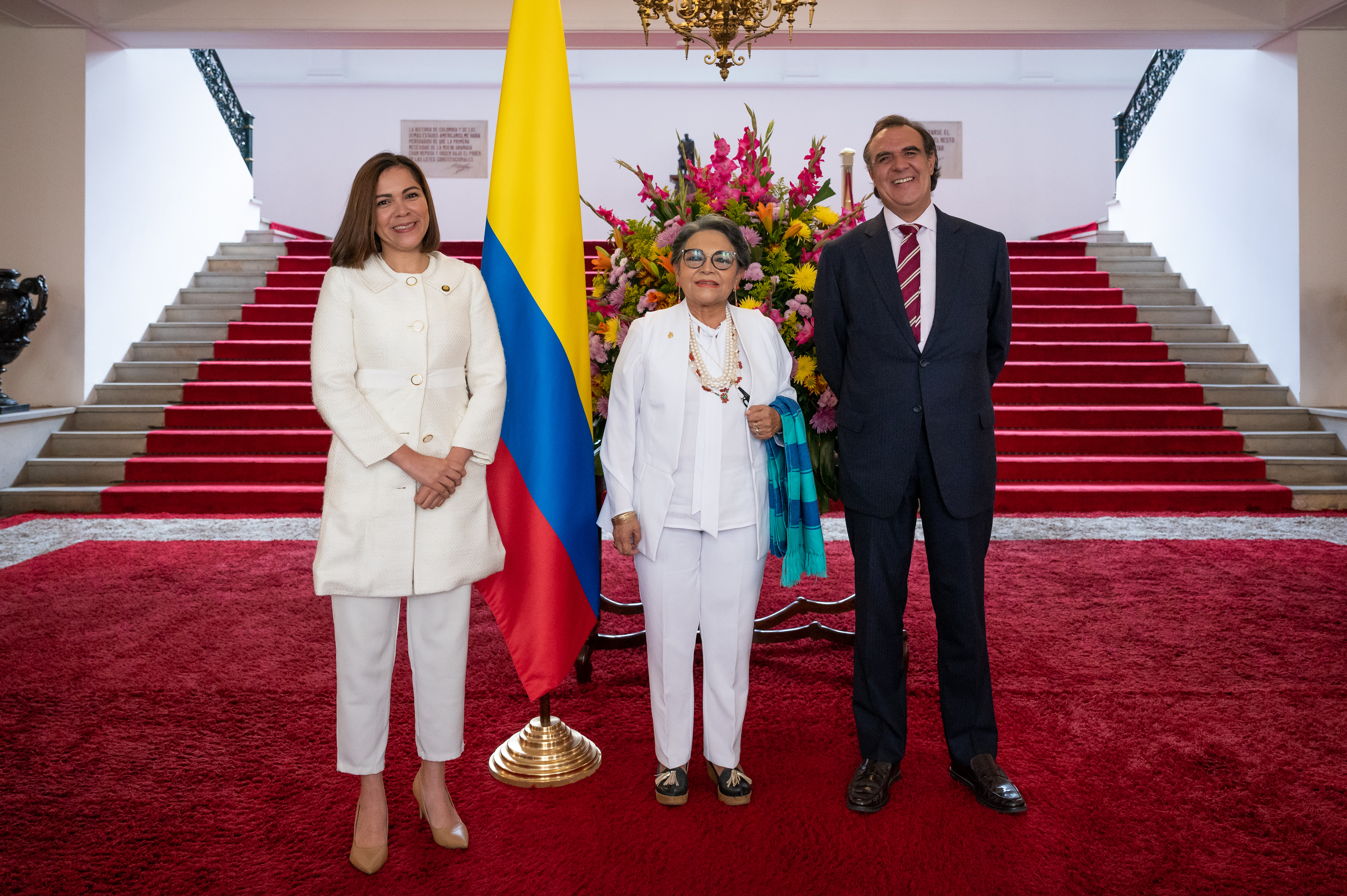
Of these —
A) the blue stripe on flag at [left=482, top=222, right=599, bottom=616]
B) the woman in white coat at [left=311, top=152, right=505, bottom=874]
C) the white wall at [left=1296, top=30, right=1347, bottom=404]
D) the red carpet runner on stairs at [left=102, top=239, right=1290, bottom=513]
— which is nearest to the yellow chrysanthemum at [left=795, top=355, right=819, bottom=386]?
the blue stripe on flag at [left=482, top=222, right=599, bottom=616]

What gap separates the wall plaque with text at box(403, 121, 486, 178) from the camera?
527 inches

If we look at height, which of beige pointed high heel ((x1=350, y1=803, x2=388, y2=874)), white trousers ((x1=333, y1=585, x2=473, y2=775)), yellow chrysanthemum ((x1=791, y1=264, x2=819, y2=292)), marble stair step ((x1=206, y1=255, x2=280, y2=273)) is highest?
marble stair step ((x1=206, y1=255, x2=280, y2=273))

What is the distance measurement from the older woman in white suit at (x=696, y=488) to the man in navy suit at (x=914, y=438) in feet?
0.85

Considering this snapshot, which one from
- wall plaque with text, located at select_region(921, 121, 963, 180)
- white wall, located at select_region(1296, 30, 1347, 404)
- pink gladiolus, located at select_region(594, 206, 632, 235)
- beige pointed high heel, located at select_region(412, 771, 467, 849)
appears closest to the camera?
beige pointed high heel, located at select_region(412, 771, 467, 849)

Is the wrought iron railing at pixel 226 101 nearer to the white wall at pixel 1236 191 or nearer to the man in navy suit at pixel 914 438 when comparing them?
the man in navy suit at pixel 914 438

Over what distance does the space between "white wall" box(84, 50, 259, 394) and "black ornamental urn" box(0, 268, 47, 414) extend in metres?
0.65

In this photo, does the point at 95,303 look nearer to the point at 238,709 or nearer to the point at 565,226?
the point at 238,709

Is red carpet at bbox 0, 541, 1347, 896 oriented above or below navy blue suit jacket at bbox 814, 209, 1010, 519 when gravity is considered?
below

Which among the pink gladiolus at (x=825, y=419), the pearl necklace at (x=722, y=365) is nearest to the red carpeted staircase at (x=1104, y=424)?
the pink gladiolus at (x=825, y=419)

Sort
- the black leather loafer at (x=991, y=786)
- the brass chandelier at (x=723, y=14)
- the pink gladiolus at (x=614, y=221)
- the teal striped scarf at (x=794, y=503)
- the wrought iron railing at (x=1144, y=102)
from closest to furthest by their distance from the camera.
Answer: the black leather loafer at (x=991, y=786) < the teal striped scarf at (x=794, y=503) < the pink gladiolus at (x=614, y=221) < the brass chandelier at (x=723, y=14) < the wrought iron railing at (x=1144, y=102)

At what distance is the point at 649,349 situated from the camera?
2.27 meters

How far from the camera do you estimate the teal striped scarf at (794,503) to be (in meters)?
2.30

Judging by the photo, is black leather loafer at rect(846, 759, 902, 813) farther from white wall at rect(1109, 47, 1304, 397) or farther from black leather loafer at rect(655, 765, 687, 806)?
white wall at rect(1109, 47, 1304, 397)

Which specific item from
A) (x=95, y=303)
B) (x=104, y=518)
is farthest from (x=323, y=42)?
(x=104, y=518)
